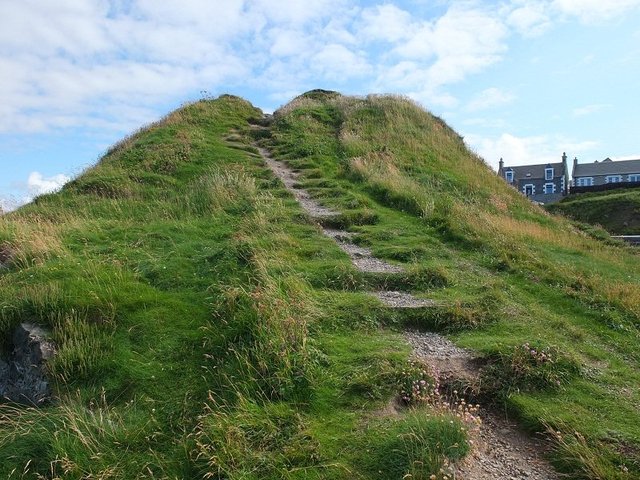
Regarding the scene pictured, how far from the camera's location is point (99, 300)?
728 cm

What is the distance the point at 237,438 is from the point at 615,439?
11.2 ft

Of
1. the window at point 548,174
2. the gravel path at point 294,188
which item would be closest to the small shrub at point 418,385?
the gravel path at point 294,188

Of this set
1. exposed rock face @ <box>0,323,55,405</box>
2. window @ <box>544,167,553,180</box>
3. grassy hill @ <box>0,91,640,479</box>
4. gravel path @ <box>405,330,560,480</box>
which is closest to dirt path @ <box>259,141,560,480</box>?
gravel path @ <box>405,330,560,480</box>

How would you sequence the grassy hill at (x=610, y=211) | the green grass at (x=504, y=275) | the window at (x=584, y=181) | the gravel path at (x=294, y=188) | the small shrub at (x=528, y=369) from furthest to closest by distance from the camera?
the window at (x=584, y=181)
the grassy hill at (x=610, y=211)
the gravel path at (x=294, y=188)
the small shrub at (x=528, y=369)
the green grass at (x=504, y=275)

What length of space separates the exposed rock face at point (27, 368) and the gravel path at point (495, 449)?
4538mm

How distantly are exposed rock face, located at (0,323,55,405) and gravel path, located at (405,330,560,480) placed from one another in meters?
4.54

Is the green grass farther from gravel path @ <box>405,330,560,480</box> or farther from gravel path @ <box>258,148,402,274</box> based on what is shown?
gravel path @ <box>258,148,402,274</box>

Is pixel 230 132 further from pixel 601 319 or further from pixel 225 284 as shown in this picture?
pixel 601 319

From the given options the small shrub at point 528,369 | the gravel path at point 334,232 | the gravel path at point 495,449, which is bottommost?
the gravel path at point 495,449

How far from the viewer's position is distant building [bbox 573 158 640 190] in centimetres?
7144

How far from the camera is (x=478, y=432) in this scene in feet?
15.9

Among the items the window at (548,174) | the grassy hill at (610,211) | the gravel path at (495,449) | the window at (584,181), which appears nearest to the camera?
the gravel path at (495,449)

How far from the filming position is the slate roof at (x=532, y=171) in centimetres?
7531

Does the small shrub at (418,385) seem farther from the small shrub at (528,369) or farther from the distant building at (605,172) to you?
the distant building at (605,172)
